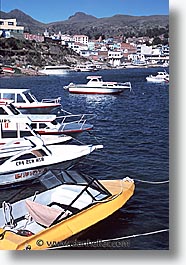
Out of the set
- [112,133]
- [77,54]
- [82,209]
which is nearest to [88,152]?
[112,133]

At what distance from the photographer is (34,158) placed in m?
2.64

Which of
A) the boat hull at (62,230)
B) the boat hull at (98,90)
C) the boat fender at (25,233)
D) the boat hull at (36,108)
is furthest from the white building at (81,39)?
the boat fender at (25,233)

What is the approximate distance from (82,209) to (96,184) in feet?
0.51

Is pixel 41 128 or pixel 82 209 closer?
pixel 82 209

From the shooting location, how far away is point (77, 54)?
9.30 ft

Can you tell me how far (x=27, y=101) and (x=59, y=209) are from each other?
0.60 meters

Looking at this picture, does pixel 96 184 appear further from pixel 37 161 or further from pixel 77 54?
pixel 77 54

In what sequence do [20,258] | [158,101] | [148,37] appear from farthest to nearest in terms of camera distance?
1. [148,37]
2. [158,101]
3. [20,258]

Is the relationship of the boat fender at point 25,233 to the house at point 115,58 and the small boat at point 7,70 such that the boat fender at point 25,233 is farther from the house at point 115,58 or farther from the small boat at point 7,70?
the house at point 115,58

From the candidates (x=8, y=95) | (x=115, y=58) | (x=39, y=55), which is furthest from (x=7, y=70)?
(x=115, y=58)

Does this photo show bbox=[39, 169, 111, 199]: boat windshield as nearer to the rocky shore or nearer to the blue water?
the blue water

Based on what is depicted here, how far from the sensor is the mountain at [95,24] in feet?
8.39

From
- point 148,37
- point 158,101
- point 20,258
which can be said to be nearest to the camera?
point 20,258

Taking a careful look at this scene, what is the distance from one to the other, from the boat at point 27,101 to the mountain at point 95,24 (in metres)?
0.33
